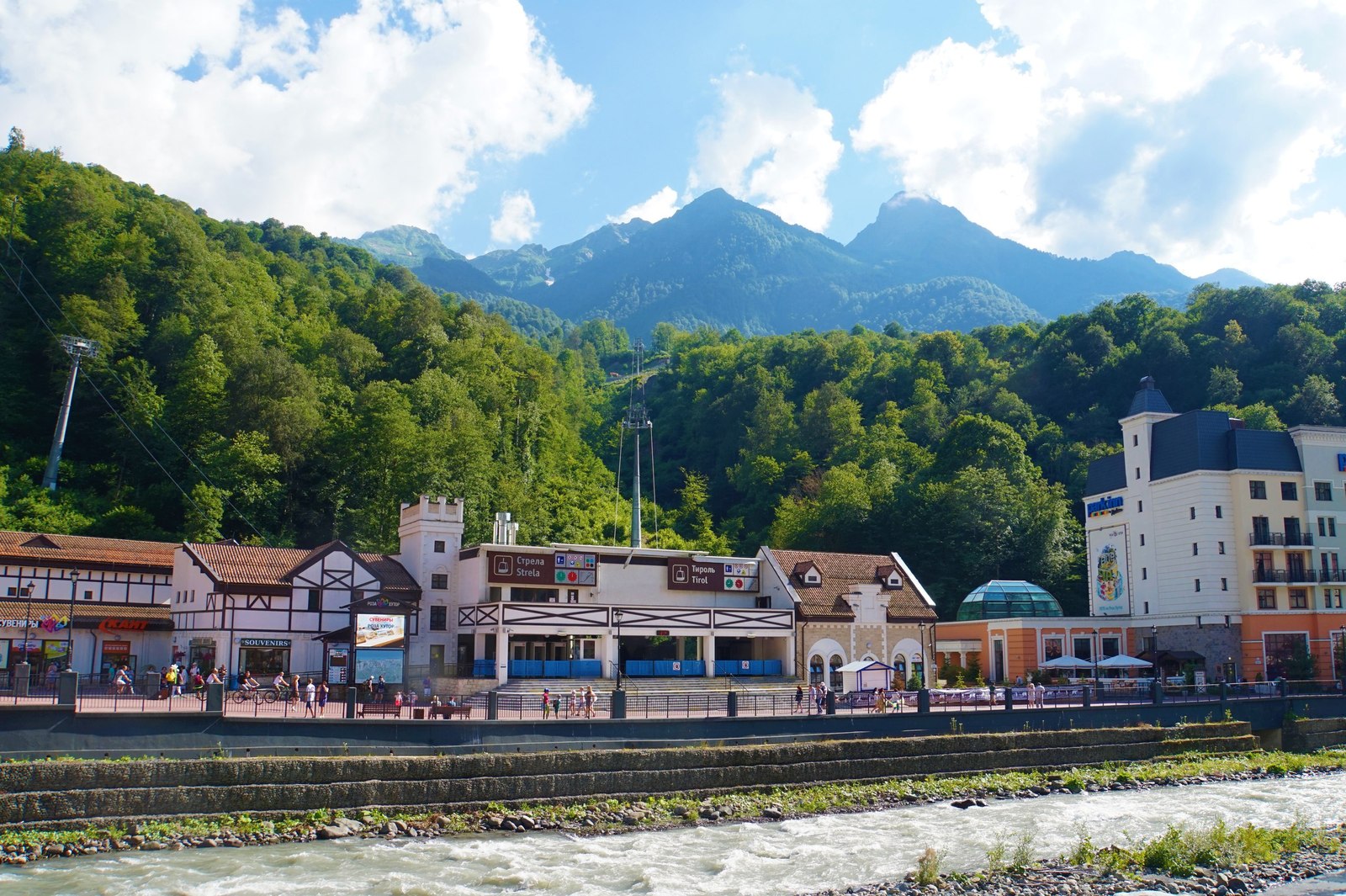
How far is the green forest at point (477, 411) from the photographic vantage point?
206 feet

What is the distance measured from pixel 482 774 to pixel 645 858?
20.9 feet

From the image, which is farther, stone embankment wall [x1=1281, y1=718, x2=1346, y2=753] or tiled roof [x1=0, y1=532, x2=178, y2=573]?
tiled roof [x1=0, y1=532, x2=178, y2=573]

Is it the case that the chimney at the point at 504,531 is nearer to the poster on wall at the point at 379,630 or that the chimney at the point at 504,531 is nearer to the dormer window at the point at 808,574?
the poster on wall at the point at 379,630

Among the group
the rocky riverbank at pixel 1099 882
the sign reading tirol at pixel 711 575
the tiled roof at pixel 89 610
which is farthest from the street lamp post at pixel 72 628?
the rocky riverbank at pixel 1099 882

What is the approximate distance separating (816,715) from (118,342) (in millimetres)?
53684

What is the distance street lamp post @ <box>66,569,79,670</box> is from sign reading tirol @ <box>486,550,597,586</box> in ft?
52.0

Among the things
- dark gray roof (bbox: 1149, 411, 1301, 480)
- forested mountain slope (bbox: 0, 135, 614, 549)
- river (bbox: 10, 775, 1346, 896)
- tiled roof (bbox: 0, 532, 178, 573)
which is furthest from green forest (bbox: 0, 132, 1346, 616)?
river (bbox: 10, 775, 1346, 896)

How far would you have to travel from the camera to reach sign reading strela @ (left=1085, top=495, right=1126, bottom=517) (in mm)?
57656

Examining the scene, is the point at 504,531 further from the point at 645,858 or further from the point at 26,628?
the point at 645,858

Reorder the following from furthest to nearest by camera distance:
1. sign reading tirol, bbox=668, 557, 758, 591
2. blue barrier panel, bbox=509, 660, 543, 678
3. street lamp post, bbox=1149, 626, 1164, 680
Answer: street lamp post, bbox=1149, 626, 1164, 680 → sign reading tirol, bbox=668, 557, 758, 591 → blue barrier panel, bbox=509, 660, 543, 678

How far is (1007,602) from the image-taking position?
183 ft

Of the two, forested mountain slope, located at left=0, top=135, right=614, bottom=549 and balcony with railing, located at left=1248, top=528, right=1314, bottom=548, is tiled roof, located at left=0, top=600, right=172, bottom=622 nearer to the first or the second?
forested mountain slope, located at left=0, top=135, right=614, bottom=549

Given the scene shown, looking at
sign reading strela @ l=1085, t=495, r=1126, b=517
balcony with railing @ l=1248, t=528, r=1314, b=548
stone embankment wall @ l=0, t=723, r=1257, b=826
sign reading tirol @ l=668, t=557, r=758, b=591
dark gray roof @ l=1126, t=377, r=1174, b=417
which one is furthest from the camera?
sign reading strela @ l=1085, t=495, r=1126, b=517

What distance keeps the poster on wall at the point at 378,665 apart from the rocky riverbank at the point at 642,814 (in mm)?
11787
